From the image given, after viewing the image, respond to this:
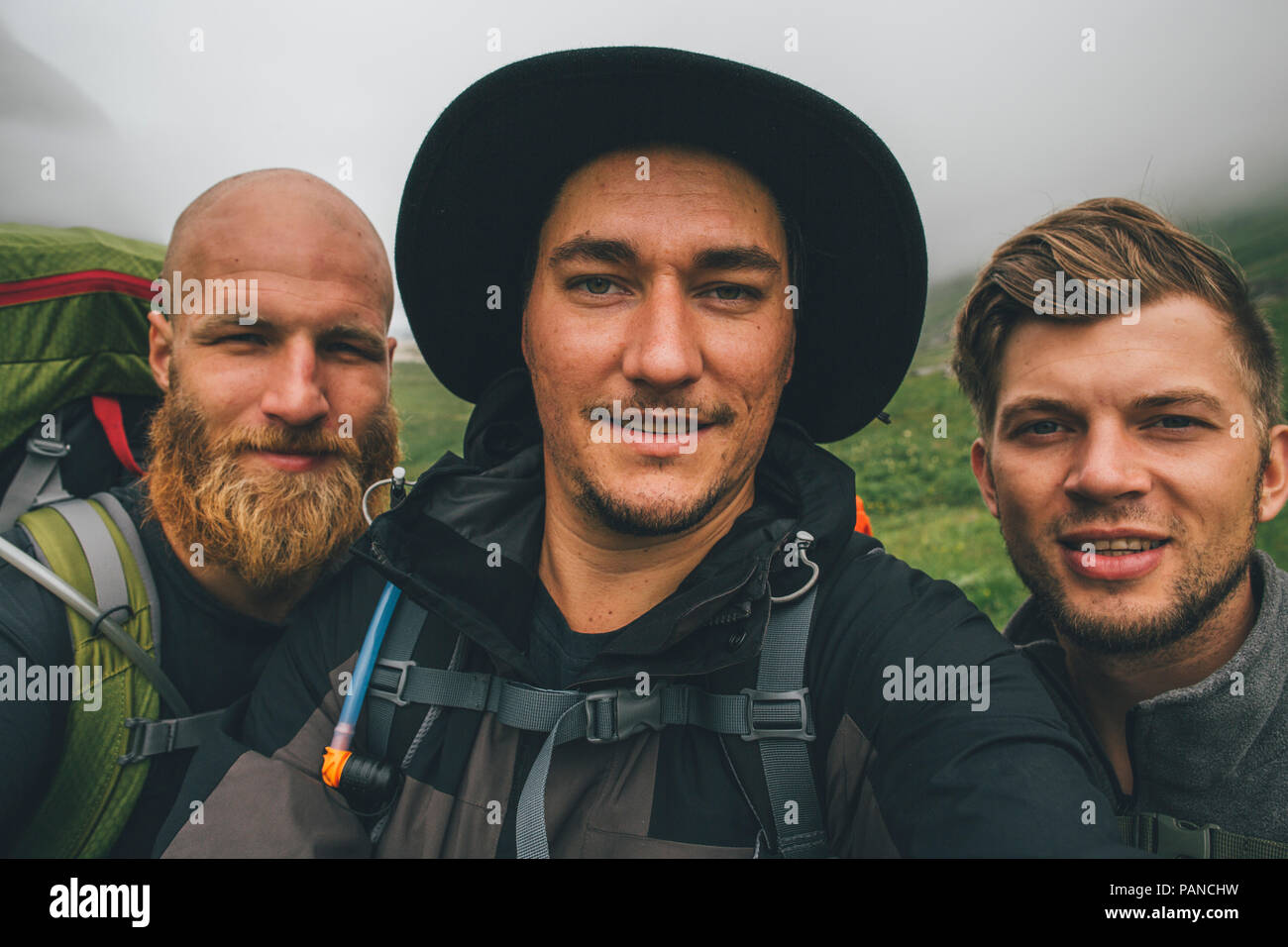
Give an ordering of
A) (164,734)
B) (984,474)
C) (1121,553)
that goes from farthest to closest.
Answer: (984,474), (164,734), (1121,553)

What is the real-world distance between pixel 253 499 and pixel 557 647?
153 centimetres

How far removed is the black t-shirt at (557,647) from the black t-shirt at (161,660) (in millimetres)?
1285

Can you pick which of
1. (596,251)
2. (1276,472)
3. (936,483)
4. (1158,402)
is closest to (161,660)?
(596,251)

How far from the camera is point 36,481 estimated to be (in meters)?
3.14

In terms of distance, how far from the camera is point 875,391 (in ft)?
9.40

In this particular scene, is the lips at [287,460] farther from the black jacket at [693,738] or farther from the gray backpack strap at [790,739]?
the gray backpack strap at [790,739]

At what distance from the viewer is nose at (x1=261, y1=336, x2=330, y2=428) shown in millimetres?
3018

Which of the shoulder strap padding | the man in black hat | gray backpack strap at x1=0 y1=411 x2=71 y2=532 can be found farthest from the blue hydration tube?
gray backpack strap at x1=0 y1=411 x2=71 y2=532

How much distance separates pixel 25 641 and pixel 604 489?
2042 mm

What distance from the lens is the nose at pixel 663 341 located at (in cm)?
222

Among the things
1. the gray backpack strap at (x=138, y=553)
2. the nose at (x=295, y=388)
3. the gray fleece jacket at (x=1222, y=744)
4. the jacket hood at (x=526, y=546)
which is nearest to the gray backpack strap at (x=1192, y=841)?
the gray fleece jacket at (x=1222, y=744)

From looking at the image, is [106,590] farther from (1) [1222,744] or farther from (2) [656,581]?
(1) [1222,744]
